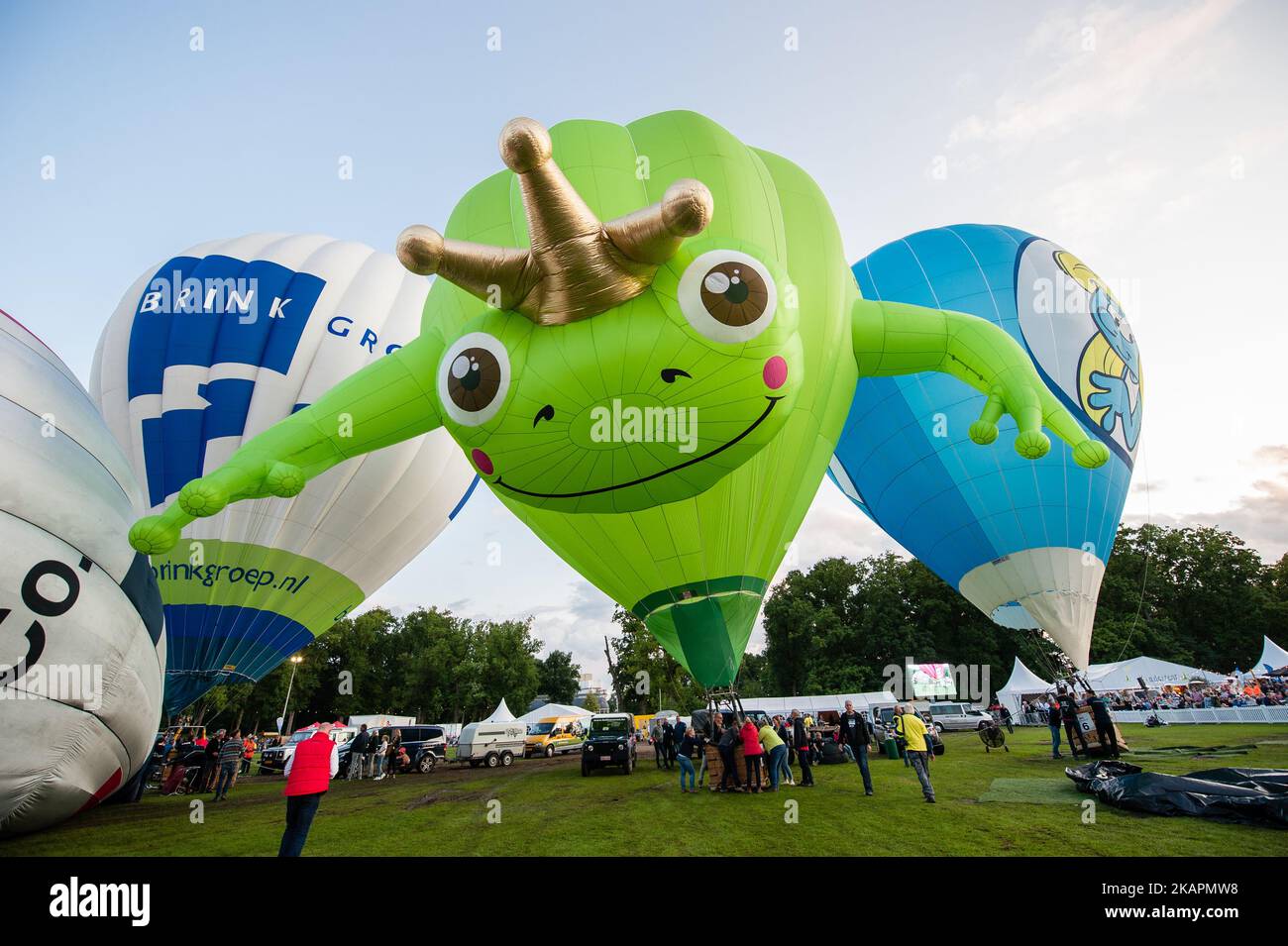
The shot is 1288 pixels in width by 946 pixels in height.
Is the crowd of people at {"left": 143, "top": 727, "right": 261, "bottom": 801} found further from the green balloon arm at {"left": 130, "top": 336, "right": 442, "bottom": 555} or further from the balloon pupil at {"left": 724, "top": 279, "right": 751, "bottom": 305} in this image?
Answer: the balloon pupil at {"left": 724, "top": 279, "right": 751, "bottom": 305}

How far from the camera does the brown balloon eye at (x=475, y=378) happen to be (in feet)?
17.1

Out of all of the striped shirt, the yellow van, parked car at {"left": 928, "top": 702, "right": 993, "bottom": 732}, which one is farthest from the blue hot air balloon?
parked car at {"left": 928, "top": 702, "right": 993, "bottom": 732}

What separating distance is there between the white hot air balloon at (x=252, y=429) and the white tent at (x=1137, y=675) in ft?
102

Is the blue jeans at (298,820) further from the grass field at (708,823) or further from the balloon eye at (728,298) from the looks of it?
the balloon eye at (728,298)

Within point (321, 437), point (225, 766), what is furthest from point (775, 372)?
point (225, 766)

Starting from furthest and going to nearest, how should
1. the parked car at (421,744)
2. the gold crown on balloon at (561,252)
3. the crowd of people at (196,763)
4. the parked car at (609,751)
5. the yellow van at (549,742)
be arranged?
the yellow van at (549,742) < the parked car at (421,744) < the parked car at (609,751) < the crowd of people at (196,763) < the gold crown on balloon at (561,252)

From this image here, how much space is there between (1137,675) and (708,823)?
102ft

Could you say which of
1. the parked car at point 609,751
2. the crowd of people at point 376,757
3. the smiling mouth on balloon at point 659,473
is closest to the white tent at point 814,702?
the parked car at point 609,751

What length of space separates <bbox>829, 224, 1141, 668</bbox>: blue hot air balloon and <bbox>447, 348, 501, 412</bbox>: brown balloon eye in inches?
372

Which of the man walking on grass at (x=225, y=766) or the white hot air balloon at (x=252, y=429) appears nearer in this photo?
the white hot air balloon at (x=252, y=429)

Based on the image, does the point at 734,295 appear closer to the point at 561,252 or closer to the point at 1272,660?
the point at 561,252

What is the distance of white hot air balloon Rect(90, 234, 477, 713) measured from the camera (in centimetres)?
1165

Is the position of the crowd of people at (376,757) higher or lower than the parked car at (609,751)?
lower
